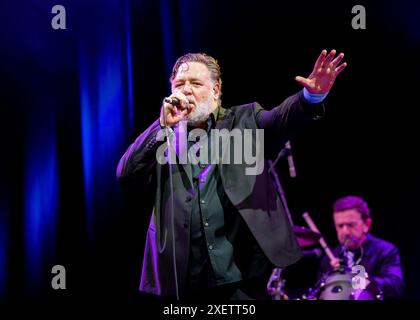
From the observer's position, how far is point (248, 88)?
4.41 metres

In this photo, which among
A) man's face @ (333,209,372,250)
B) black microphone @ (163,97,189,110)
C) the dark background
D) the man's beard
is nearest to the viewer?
black microphone @ (163,97,189,110)

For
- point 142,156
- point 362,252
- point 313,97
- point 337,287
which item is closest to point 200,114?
point 142,156

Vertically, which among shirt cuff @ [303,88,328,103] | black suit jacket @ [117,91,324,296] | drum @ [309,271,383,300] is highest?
shirt cuff @ [303,88,328,103]

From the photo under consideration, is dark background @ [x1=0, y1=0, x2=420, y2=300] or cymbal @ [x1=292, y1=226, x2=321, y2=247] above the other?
dark background @ [x1=0, y1=0, x2=420, y2=300]

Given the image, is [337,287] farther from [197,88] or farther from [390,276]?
[197,88]

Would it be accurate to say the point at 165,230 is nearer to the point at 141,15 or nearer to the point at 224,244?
the point at 224,244

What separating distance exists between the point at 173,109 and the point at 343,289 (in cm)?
238

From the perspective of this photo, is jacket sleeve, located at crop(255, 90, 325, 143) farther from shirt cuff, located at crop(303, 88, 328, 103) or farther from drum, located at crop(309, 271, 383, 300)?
drum, located at crop(309, 271, 383, 300)

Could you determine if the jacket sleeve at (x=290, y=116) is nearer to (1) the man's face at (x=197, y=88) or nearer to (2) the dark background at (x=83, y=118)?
(1) the man's face at (x=197, y=88)

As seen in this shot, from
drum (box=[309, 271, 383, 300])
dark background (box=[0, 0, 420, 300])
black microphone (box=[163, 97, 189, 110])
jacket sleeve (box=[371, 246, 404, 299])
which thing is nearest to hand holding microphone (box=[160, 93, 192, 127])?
black microphone (box=[163, 97, 189, 110])

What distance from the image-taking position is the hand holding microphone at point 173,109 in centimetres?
219

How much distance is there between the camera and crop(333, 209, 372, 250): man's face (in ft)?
14.5

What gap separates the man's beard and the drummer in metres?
2.18

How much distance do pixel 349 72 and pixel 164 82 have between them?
1.66 m
